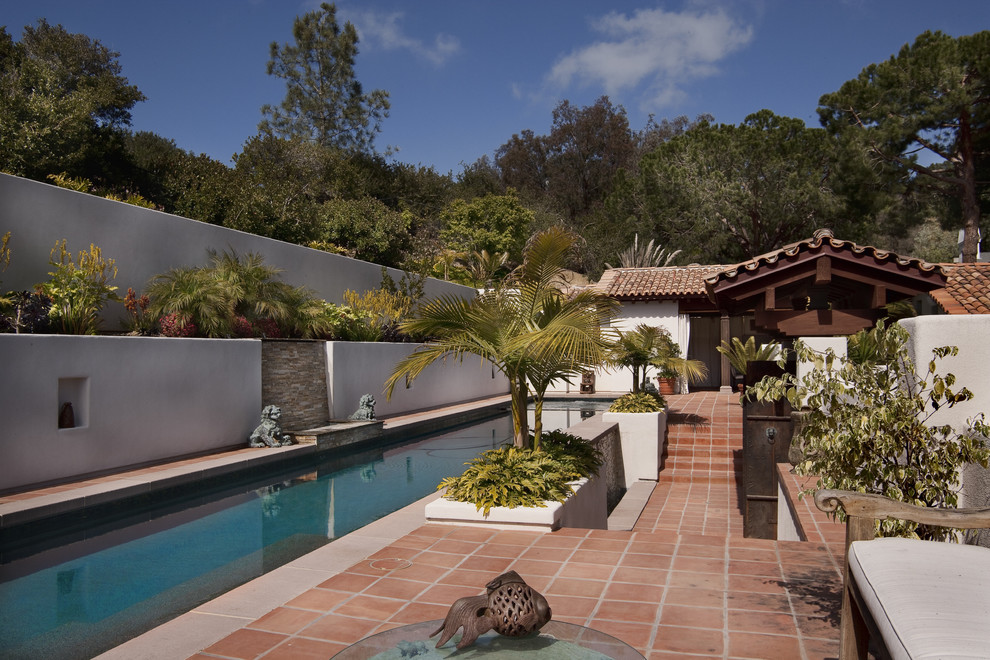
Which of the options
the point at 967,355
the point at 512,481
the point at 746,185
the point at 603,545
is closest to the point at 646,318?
the point at 746,185

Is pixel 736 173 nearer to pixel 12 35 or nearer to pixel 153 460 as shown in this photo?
pixel 153 460

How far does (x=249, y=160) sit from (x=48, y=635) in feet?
73.9

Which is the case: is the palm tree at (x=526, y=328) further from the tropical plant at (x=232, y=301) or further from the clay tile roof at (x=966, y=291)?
the clay tile roof at (x=966, y=291)

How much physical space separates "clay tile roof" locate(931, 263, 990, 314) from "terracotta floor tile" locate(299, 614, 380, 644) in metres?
11.4

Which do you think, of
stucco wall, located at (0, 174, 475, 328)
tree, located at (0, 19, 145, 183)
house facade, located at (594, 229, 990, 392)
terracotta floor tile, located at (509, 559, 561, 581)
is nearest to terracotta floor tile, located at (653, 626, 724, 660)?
terracotta floor tile, located at (509, 559, 561, 581)

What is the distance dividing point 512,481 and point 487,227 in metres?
28.0

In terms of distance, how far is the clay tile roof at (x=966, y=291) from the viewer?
12266 mm

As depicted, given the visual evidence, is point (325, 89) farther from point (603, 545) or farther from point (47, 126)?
point (603, 545)

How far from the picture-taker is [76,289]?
9602 millimetres

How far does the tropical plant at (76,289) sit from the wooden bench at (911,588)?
376 inches

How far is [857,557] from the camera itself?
2.57 m

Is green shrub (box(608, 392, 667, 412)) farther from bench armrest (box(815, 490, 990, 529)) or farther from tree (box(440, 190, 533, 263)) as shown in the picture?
tree (box(440, 190, 533, 263))

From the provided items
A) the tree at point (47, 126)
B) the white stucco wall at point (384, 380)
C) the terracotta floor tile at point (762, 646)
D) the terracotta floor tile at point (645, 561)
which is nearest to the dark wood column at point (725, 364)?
the white stucco wall at point (384, 380)

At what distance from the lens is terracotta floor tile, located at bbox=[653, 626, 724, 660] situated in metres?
3.23
